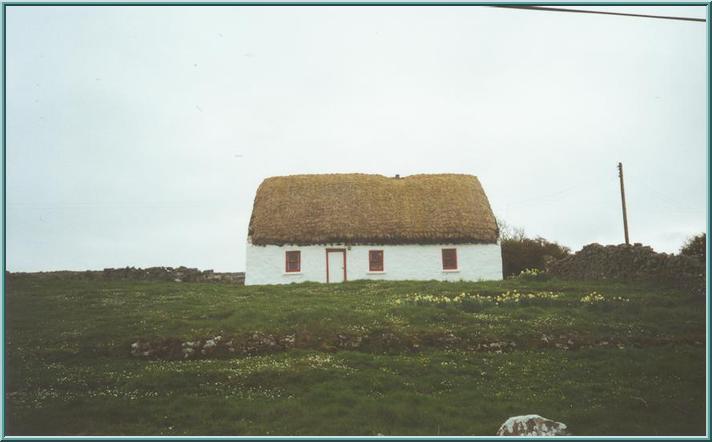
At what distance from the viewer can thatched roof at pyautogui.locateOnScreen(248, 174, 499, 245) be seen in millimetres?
28844

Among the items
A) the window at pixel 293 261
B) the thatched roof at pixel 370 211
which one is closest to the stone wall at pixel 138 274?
the thatched roof at pixel 370 211

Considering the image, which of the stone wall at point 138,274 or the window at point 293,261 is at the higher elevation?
the window at point 293,261

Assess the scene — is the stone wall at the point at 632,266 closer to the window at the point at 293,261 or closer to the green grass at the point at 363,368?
the green grass at the point at 363,368

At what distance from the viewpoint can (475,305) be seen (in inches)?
654

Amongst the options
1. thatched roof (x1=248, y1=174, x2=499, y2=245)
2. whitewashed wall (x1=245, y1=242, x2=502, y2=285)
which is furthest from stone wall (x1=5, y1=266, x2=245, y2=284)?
thatched roof (x1=248, y1=174, x2=499, y2=245)

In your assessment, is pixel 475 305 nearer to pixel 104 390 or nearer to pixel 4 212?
pixel 104 390

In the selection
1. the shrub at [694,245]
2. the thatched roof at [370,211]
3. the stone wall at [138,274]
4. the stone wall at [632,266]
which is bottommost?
the stone wall at [138,274]

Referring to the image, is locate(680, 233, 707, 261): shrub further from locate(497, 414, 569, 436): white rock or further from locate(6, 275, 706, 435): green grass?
locate(497, 414, 569, 436): white rock

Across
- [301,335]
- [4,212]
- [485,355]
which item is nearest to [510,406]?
[485,355]

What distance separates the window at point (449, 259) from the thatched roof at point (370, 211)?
28.2 inches

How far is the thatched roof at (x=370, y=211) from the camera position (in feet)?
94.6

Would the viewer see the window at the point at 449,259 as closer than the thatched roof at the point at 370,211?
No

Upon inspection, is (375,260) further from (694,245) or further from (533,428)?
(533,428)

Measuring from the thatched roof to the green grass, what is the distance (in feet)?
36.1
